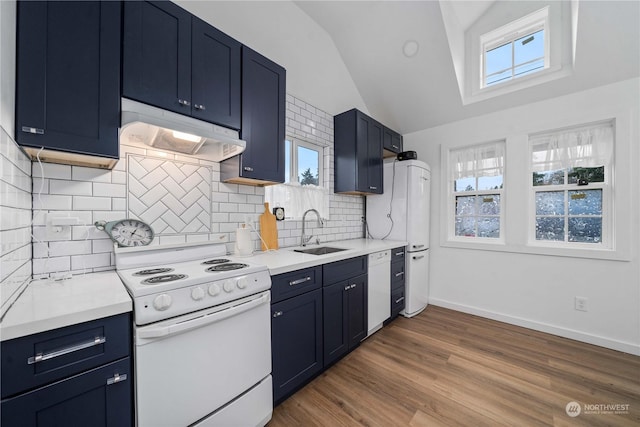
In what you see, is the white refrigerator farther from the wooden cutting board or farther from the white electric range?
the white electric range

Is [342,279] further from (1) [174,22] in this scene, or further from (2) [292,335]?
(1) [174,22]

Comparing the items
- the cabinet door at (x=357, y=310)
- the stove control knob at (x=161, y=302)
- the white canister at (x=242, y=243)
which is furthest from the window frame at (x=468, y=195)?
the stove control knob at (x=161, y=302)

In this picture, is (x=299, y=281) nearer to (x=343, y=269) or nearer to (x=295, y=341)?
(x=295, y=341)

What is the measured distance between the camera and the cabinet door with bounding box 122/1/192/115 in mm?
1287

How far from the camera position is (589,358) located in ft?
7.17

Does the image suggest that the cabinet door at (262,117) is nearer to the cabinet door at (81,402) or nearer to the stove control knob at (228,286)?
the stove control knob at (228,286)

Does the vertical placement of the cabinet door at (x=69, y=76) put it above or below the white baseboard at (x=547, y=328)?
above

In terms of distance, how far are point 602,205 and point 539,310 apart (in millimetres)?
1258

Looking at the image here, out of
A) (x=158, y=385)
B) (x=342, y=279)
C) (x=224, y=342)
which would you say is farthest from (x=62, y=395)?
(x=342, y=279)

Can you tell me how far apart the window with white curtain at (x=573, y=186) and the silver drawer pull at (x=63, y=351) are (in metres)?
3.80

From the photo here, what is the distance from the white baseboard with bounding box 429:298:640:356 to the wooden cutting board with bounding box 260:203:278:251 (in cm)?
256

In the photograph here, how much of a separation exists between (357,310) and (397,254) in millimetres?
941

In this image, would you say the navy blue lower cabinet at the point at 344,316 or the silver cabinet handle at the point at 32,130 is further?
the navy blue lower cabinet at the point at 344,316

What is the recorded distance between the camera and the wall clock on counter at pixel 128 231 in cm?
141
